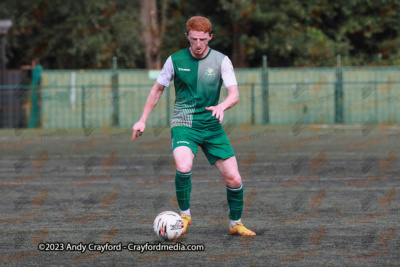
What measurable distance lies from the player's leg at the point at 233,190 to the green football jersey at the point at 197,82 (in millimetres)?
389

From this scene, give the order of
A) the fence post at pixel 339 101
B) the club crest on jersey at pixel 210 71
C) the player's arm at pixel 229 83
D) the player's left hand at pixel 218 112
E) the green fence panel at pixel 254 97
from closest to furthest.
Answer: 1. the player's left hand at pixel 218 112
2. the player's arm at pixel 229 83
3. the club crest on jersey at pixel 210 71
4. the green fence panel at pixel 254 97
5. the fence post at pixel 339 101

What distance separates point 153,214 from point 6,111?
23123 millimetres

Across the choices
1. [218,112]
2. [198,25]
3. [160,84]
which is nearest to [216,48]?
[160,84]

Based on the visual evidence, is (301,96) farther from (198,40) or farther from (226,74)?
(198,40)

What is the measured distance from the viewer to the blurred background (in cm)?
3150

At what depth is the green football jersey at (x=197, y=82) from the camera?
7.29 meters

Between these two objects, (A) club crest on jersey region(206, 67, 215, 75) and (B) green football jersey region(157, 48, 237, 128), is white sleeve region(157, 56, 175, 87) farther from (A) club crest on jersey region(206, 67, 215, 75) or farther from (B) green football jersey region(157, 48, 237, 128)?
(A) club crest on jersey region(206, 67, 215, 75)

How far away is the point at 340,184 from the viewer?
11.8m

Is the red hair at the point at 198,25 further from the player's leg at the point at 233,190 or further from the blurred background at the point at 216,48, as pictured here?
the blurred background at the point at 216,48

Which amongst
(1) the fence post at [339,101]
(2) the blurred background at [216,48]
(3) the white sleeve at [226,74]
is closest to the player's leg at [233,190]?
(3) the white sleeve at [226,74]

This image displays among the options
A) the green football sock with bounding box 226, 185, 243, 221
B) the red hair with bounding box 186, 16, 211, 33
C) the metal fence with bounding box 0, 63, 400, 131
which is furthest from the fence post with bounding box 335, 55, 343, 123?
the red hair with bounding box 186, 16, 211, 33

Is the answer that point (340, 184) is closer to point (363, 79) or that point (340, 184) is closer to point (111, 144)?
point (111, 144)

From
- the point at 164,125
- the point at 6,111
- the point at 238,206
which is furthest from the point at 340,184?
the point at 6,111

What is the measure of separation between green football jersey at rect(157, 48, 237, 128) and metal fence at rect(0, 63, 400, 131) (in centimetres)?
2323
